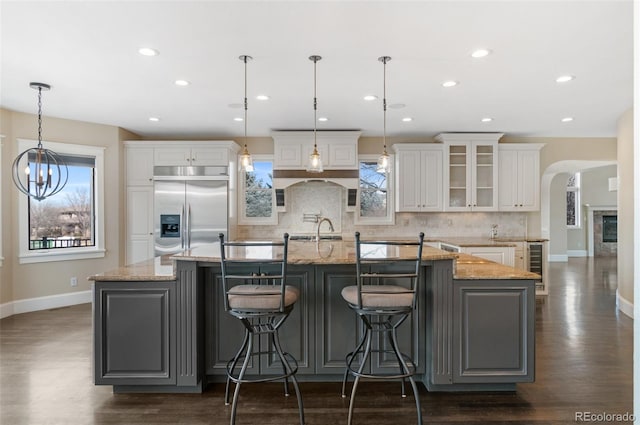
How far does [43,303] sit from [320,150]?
14.4ft

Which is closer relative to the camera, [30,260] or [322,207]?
[30,260]

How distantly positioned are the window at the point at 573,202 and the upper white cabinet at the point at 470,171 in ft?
24.3

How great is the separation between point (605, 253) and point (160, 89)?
13.2m

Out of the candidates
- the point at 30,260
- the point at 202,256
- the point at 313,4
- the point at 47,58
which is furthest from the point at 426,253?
the point at 30,260

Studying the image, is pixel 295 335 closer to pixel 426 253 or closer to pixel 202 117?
pixel 426 253

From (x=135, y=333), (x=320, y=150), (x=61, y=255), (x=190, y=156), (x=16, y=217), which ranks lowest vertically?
(x=135, y=333)

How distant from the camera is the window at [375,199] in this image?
251 inches

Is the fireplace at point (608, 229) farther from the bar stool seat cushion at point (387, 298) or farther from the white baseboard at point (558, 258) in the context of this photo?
the bar stool seat cushion at point (387, 298)

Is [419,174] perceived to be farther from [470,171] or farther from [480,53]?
[480,53]

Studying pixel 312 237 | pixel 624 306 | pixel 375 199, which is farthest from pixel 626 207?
pixel 312 237

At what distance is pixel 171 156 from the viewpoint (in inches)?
231

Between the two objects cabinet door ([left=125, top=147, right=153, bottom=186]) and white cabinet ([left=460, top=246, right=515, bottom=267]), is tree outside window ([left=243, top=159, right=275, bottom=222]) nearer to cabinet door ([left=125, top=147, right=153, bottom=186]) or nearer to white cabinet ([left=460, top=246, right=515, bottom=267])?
cabinet door ([left=125, top=147, right=153, bottom=186])

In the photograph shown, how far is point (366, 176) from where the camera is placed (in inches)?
252

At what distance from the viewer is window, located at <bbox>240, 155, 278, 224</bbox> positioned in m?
6.34
